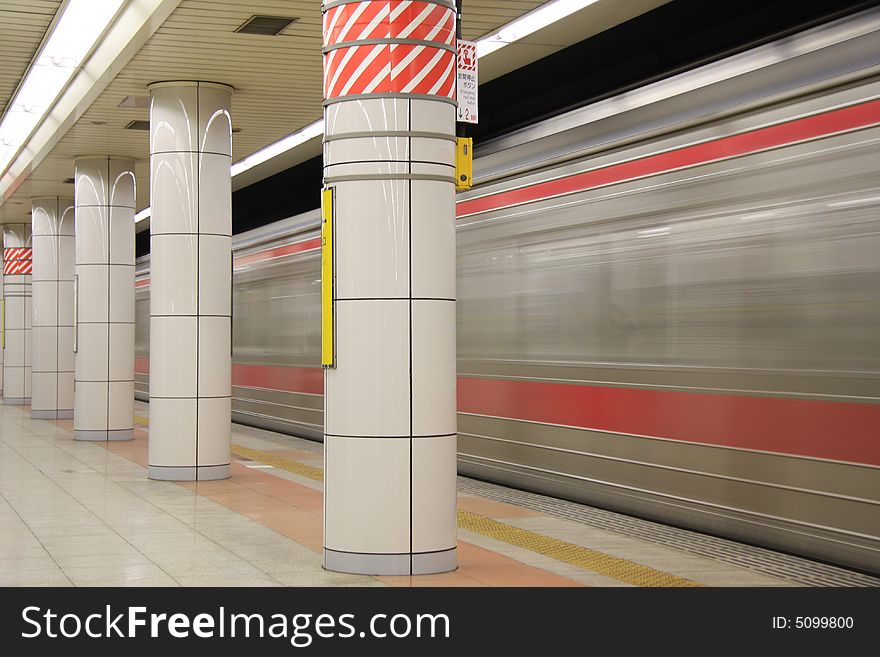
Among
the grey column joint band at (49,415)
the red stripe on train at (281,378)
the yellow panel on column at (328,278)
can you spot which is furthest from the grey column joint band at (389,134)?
the grey column joint band at (49,415)

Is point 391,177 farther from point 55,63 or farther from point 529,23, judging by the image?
point 55,63

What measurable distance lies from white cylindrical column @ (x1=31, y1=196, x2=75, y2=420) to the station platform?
8.94 m

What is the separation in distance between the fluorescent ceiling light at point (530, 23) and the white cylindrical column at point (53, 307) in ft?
→ 39.3

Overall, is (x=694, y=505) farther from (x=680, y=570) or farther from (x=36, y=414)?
(x=36, y=414)

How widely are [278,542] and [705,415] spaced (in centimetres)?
300

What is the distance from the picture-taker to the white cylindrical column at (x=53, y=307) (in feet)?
67.2

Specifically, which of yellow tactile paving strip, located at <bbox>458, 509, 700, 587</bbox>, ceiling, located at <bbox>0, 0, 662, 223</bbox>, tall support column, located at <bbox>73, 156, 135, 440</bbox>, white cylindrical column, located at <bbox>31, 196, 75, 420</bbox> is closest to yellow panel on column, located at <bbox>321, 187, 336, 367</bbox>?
yellow tactile paving strip, located at <bbox>458, 509, 700, 587</bbox>

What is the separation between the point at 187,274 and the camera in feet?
38.1

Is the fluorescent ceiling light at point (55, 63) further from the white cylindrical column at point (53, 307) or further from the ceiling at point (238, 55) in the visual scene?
the white cylindrical column at point (53, 307)

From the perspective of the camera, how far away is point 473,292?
11070 mm

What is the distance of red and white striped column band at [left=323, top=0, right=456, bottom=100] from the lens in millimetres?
6723

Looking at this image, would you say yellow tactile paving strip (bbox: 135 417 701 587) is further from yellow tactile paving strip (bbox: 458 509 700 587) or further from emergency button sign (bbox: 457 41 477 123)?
emergency button sign (bbox: 457 41 477 123)

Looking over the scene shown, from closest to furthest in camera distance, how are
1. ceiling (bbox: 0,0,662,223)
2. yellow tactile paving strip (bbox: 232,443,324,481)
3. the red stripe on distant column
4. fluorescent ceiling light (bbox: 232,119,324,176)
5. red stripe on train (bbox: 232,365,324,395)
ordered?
the red stripe on distant column < ceiling (bbox: 0,0,662,223) < yellow tactile paving strip (bbox: 232,443,324,481) < fluorescent ceiling light (bbox: 232,119,324,176) < red stripe on train (bbox: 232,365,324,395)
